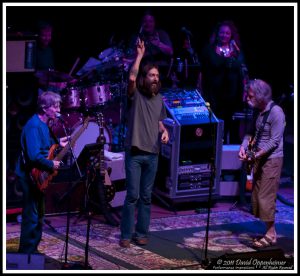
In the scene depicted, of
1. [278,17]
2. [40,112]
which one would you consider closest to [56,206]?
[40,112]

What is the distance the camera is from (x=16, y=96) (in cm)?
890

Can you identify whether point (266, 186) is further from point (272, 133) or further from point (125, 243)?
point (125, 243)

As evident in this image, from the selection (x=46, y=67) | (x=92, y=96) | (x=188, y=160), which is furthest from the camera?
(x=46, y=67)

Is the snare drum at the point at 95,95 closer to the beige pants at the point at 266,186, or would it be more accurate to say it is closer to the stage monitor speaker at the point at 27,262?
the beige pants at the point at 266,186

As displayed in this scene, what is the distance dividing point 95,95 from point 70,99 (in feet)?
1.39

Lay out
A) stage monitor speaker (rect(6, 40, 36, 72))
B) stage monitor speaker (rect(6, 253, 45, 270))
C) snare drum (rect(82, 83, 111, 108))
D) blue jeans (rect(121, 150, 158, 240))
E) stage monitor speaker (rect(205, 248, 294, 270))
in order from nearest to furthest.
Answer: stage monitor speaker (rect(6, 253, 45, 270)) → stage monitor speaker (rect(205, 248, 294, 270)) → blue jeans (rect(121, 150, 158, 240)) → stage monitor speaker (rect(6, 40, 36, 72)) → snare drum (rect(82, 83, 111, 108))

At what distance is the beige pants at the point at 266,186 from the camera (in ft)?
26.3

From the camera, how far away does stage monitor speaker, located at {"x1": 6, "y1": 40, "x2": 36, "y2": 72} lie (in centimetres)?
857

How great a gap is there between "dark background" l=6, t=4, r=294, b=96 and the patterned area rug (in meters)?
3.48

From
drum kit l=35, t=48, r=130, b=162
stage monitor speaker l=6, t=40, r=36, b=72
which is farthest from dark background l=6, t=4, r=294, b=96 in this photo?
stage monitor speaker l=6, t=40, r=36, b=72

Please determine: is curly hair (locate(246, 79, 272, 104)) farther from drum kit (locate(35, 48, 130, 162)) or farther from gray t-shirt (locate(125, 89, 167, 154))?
drum kit (locate(35, 48, 130, 162))

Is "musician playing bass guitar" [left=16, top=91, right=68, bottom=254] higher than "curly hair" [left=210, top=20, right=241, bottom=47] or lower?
lower

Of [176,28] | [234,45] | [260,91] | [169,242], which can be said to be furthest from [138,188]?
[176,28]

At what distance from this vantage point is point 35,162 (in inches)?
279
